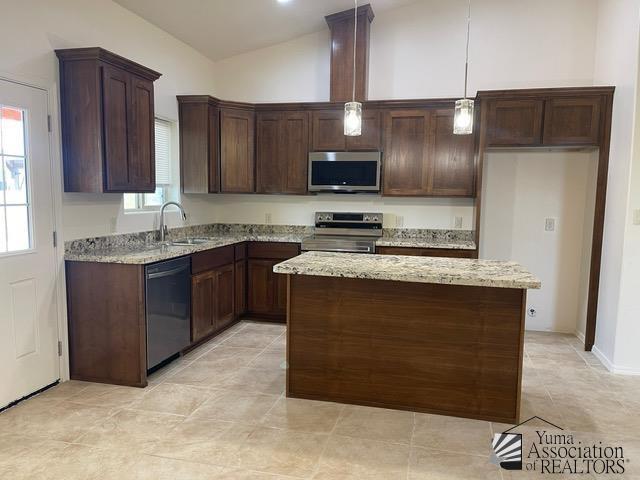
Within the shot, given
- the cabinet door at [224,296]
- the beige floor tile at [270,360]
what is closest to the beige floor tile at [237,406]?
the beige floor tile at [270,360]

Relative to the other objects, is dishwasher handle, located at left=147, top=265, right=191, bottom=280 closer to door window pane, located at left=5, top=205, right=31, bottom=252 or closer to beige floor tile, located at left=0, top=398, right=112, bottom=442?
door window pane, located at left=5, top=205, right=31, bottom=252

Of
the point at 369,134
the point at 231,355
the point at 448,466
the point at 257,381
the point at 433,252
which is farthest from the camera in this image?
the point at 369,134

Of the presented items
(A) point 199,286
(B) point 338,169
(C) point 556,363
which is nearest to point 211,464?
(A) point 199,286

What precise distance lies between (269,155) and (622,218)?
3448mm

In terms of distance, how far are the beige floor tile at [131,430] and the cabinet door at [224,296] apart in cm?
158

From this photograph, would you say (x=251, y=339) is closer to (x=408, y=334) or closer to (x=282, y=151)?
(x=408, y=334)

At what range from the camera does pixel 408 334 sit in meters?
2.80

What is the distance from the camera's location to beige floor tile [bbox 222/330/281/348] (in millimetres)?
4156

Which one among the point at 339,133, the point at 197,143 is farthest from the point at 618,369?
the point at 197,143

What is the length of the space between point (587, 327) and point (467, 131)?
8.97 feet

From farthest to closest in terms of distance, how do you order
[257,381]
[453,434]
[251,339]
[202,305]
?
[251,339], [202,305], [257,381], [453,434]

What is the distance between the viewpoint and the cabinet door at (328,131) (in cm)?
484

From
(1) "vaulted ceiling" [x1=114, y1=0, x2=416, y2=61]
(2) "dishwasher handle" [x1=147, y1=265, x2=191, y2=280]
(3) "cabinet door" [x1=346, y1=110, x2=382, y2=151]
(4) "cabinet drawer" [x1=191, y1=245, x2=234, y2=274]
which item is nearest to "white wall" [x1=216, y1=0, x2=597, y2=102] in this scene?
(1) "vaulted ceiling" [x1=114, y1=0, x2=416, y2=61]

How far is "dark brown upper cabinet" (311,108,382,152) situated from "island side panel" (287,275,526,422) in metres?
2.32
